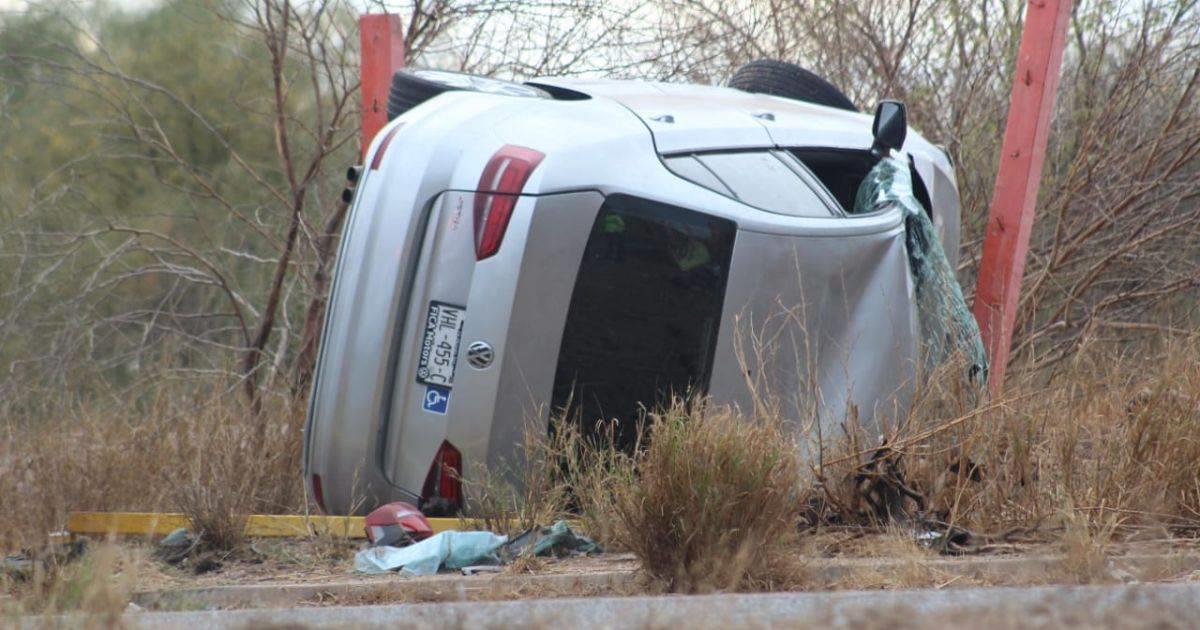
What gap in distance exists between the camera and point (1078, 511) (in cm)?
482

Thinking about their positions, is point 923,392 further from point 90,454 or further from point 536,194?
point 90,454

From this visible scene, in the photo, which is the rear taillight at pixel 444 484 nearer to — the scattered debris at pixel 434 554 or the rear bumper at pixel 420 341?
the rear bumper at pixel 420 341

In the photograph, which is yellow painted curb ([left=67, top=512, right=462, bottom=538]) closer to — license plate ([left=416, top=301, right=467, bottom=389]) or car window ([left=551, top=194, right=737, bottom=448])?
license plate ([left=416, top=301, right=467, bottom=389])

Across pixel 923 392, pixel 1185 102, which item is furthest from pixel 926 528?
pixel 1185 102

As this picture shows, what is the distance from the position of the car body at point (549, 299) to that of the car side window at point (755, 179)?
2 cm

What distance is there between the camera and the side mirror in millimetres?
6094

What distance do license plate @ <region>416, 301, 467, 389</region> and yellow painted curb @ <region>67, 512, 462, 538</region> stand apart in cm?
52

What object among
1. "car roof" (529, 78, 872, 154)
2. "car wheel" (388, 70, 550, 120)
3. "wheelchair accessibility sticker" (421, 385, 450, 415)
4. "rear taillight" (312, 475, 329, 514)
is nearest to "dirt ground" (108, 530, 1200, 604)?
"rear taillight" (312, 475, 329, 514)

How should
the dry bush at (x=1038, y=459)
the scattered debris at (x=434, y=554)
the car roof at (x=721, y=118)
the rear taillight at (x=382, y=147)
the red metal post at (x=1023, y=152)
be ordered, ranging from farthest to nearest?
the red metal post at (x=1023, y=152) → the car roof at (x=721, y=118) → the rear taillight at (x=382, y=147) → the dry bush at (x=1038, y=459) → the scattered debris at (x=434, y=554)

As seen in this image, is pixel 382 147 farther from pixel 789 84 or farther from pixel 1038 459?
pixel 789 84

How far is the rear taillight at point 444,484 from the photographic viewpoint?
4875 millimetres

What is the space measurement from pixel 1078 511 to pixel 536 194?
2.19m

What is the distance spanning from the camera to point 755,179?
5414 mm

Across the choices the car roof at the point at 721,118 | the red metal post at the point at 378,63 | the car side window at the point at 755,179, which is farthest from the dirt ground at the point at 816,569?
the red metal post at the point at 378,63
